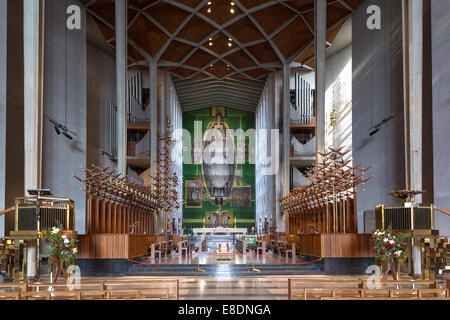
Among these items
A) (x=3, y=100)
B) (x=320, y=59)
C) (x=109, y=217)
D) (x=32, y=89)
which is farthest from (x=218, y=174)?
(x=3, y=100)

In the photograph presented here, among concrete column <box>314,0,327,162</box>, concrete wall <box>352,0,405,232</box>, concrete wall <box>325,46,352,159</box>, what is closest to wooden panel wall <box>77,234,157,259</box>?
concrete wall <box>352,0,405,232</box>

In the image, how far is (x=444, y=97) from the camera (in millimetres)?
10508

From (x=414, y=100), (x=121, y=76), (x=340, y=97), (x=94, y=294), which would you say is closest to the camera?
(x=94, y=294)

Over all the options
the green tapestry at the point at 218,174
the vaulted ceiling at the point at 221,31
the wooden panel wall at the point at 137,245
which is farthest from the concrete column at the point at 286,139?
the green tapestry at the point at 218,174

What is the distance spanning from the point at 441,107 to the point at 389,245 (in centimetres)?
413

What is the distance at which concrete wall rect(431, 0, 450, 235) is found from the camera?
1038 centimetres

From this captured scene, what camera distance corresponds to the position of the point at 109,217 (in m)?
13.0

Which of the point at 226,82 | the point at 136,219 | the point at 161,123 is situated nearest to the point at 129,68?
the point at 161,123

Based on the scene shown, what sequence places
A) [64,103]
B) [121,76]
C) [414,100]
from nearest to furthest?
[414,100] < [64,103] < [121,76]

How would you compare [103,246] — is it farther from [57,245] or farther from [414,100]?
[414,100]

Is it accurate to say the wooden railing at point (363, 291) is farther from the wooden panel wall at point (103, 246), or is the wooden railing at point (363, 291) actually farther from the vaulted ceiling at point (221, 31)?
the vaulted ceiling at point (221, 31)

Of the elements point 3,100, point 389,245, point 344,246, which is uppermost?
point 3,100

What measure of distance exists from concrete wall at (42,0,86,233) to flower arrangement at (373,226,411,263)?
33.5 feet
